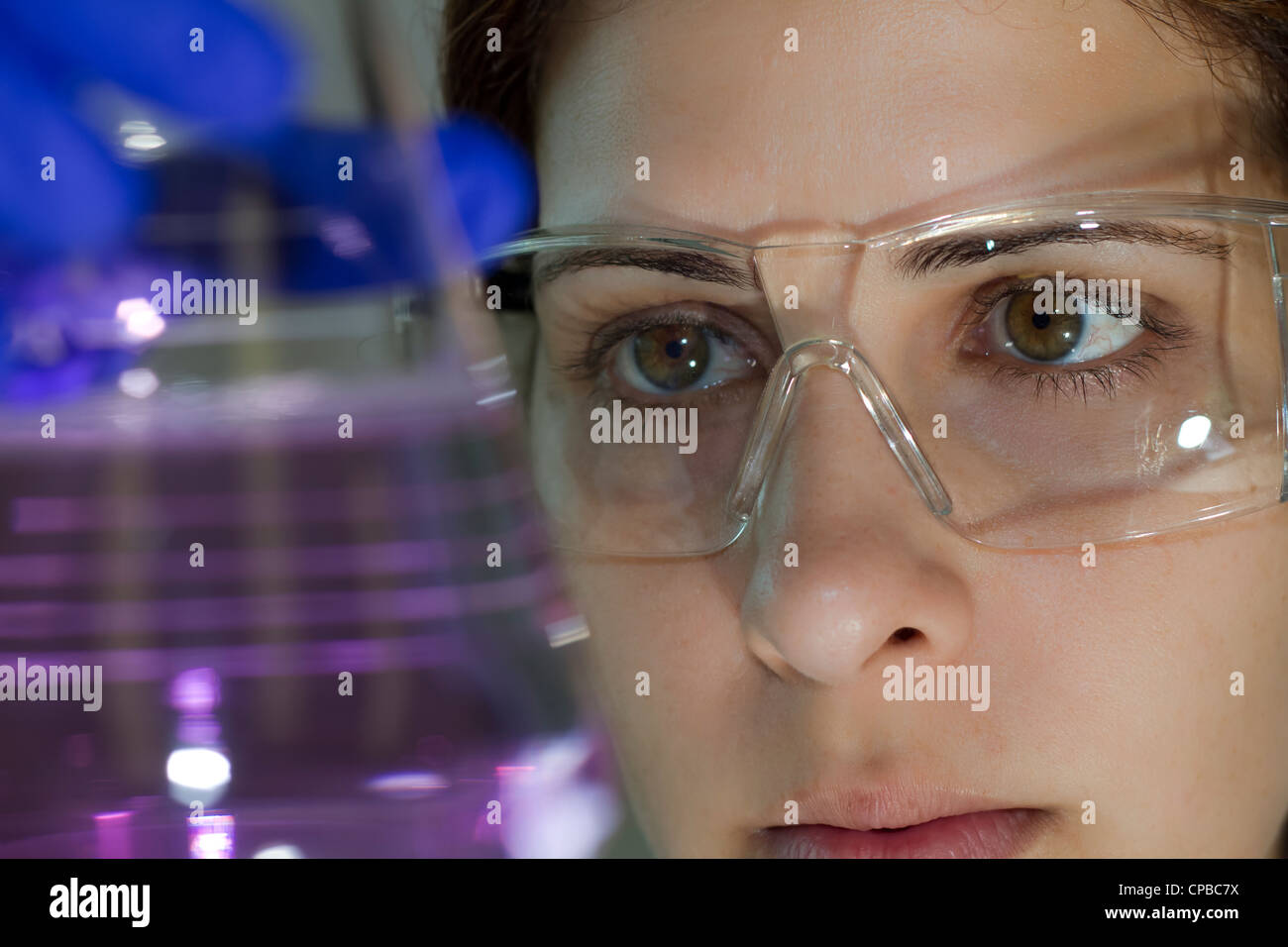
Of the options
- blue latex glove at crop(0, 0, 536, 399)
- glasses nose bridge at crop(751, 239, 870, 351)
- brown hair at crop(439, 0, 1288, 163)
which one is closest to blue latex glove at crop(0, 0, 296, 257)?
blue latex glove at crop(0, 0, 536, 399)

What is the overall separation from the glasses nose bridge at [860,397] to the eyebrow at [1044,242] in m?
0.06

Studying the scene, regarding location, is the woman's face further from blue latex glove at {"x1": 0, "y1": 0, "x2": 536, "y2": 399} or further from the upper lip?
blue latex glove at {"x1": 0, "y1": 0, "x2": 536, "y2": 399}

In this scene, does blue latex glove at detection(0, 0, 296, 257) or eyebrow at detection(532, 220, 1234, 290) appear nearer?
eyebrow at detection(532, 220, 1234, 290)

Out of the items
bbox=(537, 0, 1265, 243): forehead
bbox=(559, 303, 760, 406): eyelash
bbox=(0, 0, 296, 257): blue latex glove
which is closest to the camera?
bbox=(537, 0, 1265, 243): forehead

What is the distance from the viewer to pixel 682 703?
2.18 ft

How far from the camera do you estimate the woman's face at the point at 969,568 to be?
562 mm

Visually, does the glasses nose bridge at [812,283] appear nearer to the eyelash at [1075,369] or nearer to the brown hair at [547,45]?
the eyelash at [1075,369]

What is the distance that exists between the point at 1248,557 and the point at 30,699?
0.87 metres

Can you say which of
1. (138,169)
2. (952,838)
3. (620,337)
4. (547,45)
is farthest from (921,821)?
(138,169)

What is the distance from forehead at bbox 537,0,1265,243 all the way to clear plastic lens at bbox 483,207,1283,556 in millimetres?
24

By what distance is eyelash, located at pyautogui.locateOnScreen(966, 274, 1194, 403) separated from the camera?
0.57 m

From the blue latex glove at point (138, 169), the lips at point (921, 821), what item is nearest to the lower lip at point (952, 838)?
the lips at point (921, 821)

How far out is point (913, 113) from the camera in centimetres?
56

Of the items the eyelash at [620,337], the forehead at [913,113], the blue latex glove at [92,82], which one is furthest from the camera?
the blue latex glove at [92,82]
